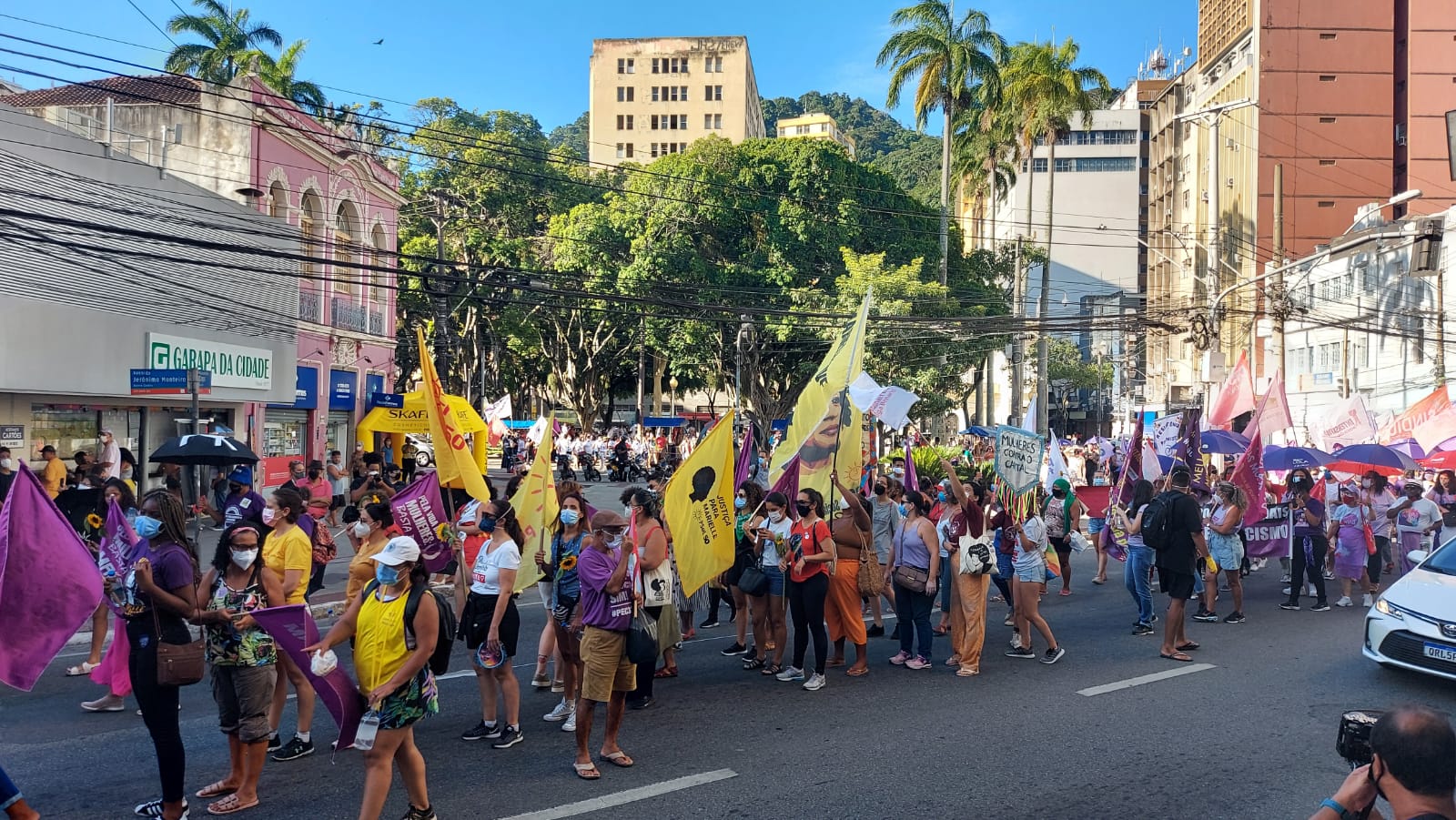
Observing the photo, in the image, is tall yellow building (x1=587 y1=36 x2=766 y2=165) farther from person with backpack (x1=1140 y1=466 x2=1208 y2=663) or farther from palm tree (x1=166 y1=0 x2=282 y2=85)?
person with backpack (x1=1140 y1=466 x2=1208 y2=663)

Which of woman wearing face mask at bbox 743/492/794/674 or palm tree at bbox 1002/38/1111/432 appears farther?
palm tree at bbox 1002/38/1111/432

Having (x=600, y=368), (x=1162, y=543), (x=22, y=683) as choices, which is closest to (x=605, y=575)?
(x=22, y=683)

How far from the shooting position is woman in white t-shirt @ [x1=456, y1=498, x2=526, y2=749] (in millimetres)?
6801

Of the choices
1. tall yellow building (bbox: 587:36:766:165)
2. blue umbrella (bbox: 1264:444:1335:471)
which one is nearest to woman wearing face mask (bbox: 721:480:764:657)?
blue umbrella (bbox: 1264:444:1335:471)

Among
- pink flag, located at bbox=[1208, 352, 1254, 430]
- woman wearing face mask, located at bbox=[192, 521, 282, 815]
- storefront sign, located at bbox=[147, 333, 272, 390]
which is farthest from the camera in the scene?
storefront sign, located at bbox=[147, 333, 272, 390]

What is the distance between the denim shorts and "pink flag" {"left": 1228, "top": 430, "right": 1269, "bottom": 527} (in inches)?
294

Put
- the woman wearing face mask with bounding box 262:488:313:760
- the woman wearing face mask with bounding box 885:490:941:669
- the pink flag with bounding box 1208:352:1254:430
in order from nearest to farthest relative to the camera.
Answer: the woman wearing face mask with bounding box 262:488:313:760 < the woman wearing face mask with bounding box 885:490:941:669 < the pink flag with bounding box 1208:352:1254:430

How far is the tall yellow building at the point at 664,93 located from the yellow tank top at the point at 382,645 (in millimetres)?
84928

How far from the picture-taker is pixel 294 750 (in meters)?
6.56

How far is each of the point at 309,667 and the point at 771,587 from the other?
4077 mm

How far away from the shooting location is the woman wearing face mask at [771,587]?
338 inches

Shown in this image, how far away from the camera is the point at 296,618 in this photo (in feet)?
18.3

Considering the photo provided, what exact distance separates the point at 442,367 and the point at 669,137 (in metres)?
66.4

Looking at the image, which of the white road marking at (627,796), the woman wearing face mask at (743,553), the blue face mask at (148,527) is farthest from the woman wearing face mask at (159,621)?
the woman wearing face mask at (743,553)
